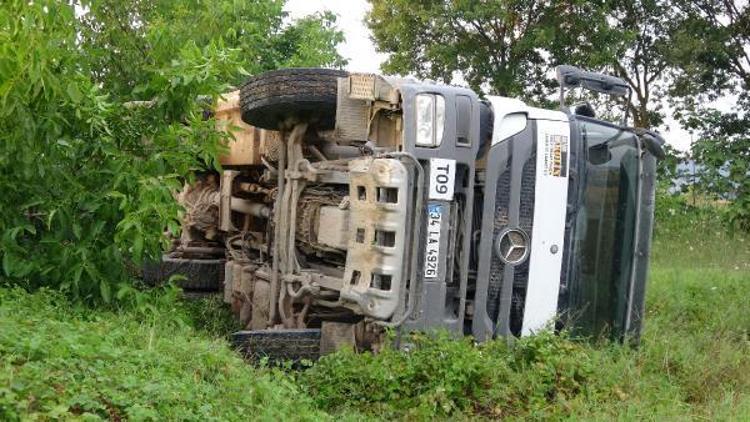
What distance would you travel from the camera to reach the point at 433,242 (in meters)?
5.19

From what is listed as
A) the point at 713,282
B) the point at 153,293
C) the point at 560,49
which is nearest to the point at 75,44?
the point at 153,293

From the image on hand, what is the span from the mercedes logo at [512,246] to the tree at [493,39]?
1395cm

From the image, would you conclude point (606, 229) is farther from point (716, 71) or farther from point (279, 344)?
point (716, 71)

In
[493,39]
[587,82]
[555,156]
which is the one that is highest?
[493,39]

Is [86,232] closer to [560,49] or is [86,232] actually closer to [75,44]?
[75,44]

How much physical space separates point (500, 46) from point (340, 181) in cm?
1502

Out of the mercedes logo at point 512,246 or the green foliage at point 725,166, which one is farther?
the green foliage at point 725,166

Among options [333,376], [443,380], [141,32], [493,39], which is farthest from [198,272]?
[493,39]

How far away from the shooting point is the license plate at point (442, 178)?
5180 mm

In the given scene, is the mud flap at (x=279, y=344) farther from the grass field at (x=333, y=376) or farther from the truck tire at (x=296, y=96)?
the truck tire at (x=296, y=96)

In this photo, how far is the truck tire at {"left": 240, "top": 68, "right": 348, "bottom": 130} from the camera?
5711 millimetres

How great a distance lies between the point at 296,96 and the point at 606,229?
2053 mm

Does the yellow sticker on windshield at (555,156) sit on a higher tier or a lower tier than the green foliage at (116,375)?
higher

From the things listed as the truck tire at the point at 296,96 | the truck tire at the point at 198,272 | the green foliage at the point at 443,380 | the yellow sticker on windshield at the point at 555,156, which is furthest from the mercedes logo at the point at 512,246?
the truck tire at the point at 198,272
